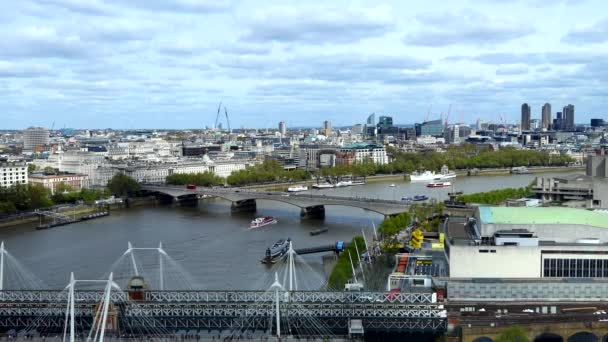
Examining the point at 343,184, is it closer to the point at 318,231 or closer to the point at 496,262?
the point at 318,231

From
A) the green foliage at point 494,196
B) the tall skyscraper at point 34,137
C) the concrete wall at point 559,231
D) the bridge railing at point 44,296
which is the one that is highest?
the tall skyscraper at point 34,137

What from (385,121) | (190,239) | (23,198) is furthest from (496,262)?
(385,121)

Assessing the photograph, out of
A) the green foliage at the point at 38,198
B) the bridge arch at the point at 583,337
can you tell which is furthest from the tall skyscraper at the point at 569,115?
the bridge arch at the point at 583,337

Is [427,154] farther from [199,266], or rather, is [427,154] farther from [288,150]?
[199,266]

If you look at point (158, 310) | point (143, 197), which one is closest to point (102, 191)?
point (143, 197)

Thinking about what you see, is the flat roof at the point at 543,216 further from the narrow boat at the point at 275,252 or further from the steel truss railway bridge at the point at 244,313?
the narrow boat at the point at 275,252

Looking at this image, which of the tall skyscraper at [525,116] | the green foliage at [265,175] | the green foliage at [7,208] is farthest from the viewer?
the tall skyscraper at [525,116]
